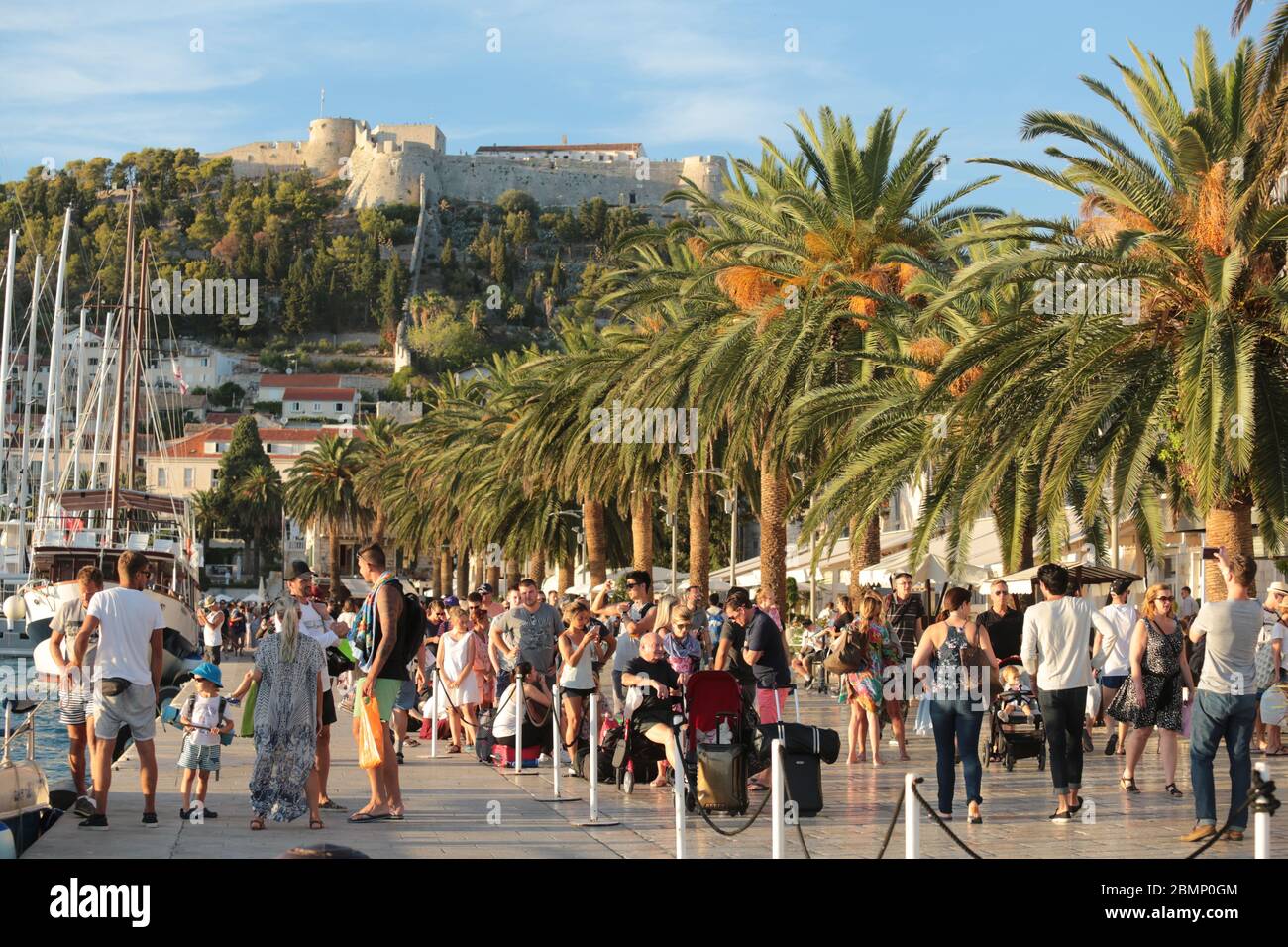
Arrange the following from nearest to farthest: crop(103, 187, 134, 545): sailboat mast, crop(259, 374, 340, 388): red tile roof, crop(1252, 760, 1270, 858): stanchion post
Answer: crop(1252, 760, 1270, 858): stanchion post → crop(103, 187, 134, 545): sailboat mast → crop(259, 374, 340, 388): red tile roof

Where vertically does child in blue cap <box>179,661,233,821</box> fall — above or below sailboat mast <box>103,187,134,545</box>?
below

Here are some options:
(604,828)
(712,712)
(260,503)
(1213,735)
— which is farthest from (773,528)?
(260,503)

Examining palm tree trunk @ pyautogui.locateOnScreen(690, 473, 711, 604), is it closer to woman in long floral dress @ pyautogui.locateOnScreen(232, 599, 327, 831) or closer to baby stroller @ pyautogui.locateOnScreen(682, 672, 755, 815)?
baby stroller @ pyautogui.locateOnScreen(682, 672, 755, 815)

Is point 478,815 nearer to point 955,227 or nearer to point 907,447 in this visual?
point 907,447

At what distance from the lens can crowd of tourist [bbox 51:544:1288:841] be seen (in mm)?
11227

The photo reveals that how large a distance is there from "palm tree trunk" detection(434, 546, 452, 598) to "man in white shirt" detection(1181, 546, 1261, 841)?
58.7 m

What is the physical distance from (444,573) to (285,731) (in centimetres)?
6028

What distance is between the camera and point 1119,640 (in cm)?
1634

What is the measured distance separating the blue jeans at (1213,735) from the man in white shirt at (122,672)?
6938mm

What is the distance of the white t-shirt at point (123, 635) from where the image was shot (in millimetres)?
11273

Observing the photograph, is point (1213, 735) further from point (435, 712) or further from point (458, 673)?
point (435, 712)

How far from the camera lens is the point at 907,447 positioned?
21344 mm

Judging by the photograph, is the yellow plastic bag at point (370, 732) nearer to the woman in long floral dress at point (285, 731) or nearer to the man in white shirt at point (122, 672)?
the woman in long floral dress at point (285, 731)

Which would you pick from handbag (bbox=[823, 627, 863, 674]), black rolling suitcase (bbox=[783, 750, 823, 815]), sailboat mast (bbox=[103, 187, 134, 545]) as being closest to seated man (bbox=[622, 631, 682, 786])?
black rolling suitcase (bbox=[783, 750, 823, 815])
